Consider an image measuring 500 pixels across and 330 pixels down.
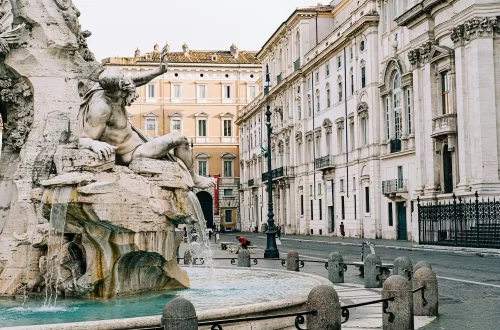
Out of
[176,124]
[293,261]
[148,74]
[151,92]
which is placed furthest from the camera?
[176,124]

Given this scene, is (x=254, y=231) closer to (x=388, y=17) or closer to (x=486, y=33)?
(x=388, y=17)

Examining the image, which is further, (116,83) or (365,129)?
(365,129)

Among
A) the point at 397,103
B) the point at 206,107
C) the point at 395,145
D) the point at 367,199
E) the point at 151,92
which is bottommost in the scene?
the point at 367,199

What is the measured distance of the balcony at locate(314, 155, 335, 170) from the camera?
5269 cm

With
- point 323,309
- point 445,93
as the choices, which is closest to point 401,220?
point 445,93

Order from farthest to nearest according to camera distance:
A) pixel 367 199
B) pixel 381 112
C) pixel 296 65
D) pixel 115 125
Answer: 1. pixel 296 65
2. pixel 367 199
3. pixel 381 112
4. pixel 115 125

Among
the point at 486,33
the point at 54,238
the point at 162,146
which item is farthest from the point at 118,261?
the point at 486,33

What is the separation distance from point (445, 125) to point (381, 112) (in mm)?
8487

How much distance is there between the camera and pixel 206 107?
83.6 m

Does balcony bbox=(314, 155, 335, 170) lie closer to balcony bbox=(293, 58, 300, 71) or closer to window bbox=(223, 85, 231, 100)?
balcony bbox=(293, 58, 300, 71)

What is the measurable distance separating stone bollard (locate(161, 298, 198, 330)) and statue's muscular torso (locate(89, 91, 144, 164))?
158 inches

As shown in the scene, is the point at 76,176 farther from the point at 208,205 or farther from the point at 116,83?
the point at 208,205

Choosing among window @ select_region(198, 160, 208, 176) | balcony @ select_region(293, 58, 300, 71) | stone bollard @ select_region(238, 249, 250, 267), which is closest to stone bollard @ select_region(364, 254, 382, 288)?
stone bollard @ select_region(238, 249, 250, 267)

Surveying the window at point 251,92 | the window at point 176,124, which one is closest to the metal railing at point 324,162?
the window at point 251,92
